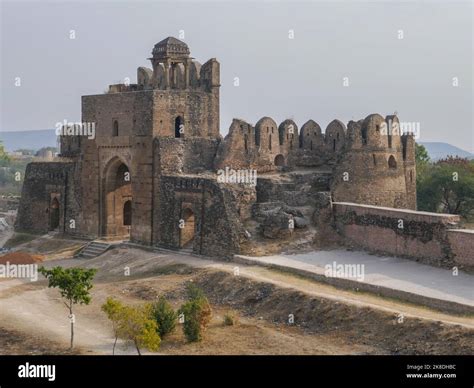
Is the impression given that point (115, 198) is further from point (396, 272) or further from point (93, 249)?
point (396, 272)

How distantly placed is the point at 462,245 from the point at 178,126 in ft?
43.7

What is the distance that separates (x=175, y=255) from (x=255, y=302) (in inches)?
275

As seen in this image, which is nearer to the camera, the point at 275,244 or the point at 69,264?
the point at 275,244

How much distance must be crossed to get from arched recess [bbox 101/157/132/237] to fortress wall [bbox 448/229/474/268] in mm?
15906

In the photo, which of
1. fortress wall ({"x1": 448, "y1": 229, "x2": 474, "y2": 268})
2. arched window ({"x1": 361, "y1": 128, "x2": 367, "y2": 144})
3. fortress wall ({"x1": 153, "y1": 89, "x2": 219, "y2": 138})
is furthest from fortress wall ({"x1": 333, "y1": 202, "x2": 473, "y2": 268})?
fortress wall ({"x1": 153, "y1": 89, "x2": 219, "y2": 138})

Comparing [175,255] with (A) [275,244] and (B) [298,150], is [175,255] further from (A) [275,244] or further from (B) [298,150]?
(B) [298,150]

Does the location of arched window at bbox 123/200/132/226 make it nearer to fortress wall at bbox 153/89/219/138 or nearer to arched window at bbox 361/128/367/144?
fortress wall at bbox 153/89/219/138

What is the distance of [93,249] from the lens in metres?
30.2

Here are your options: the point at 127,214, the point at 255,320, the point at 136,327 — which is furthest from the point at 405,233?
the point at 127,214

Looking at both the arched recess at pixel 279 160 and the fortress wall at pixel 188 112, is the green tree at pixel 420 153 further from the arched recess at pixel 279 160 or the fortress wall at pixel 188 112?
the fortress wall at pixel 188 112

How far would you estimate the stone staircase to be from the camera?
97.5 ft

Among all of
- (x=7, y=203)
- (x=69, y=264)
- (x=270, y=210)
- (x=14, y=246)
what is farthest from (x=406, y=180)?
(x=7, y=203)

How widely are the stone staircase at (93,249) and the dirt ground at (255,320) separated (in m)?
5.69

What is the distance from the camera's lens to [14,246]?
34750 mm
